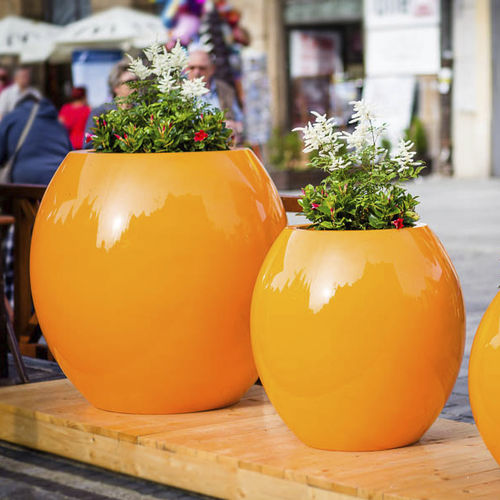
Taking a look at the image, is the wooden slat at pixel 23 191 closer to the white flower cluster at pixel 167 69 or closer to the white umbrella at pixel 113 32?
the white flower cluster at pixel 167 69

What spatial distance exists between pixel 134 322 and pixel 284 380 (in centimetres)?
80

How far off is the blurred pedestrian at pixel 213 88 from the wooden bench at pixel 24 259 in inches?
57.7

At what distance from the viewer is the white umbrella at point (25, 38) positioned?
19.3 metres

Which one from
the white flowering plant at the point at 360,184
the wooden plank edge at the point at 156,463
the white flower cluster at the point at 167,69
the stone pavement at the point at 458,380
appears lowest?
the stone pavement at the point at 458,380

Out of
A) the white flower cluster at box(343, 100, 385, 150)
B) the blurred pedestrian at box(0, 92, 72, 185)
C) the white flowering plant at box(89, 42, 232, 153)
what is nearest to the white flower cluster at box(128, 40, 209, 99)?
the white flowering plant at box(89, 42, 232, 153)

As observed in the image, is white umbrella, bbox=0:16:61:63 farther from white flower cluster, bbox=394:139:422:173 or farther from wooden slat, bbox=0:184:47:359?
white flower cluster, bbox=394:139:422:173

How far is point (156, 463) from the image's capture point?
4.94 meters

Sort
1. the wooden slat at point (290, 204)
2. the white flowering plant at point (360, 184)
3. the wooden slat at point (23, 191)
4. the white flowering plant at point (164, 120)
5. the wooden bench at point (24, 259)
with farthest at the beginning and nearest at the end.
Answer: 1. the wooden bench at point (24, 259)
2. the wooden slat at point (23, 191)
3. the wooden slat at point (290, 204)
4. the white flowering plant at point (164, 120)
5. the white flowering plant at point (360, 184)

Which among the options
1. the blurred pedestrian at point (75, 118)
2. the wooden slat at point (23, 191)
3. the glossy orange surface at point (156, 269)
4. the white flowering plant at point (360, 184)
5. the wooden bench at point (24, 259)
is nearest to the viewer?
the white flowering plant at point (360, 184)

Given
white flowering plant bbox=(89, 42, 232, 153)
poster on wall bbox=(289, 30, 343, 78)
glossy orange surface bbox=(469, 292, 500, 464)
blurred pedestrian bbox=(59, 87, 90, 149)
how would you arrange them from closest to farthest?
glossy orange surface bbox=(469, 292, 500, 464), white flowering plant bbox=(89, 42, 232, 153), blurred pedestrian bbox=(59, 87, 90, 149), poster on wall bbox=(289, 30, 343, 78)

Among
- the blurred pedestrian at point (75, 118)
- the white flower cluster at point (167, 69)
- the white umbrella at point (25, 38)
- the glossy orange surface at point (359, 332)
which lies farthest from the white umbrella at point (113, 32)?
the glossy orange surface at point (359, 332)

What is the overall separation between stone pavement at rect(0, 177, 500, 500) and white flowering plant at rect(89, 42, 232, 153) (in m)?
1.38

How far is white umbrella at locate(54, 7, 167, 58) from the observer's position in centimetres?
1748

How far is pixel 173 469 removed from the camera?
4.88 meters
